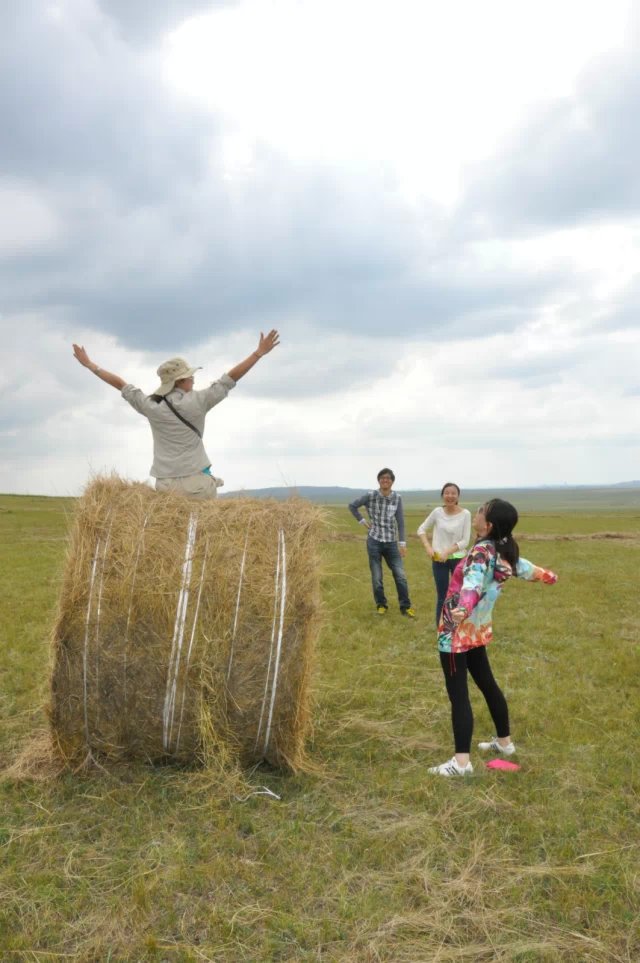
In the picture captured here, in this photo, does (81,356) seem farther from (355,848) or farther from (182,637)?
(355,848)

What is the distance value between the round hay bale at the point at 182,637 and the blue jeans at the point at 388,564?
628cm

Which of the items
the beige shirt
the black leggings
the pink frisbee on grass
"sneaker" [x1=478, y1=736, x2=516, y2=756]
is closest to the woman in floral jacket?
the black leggings

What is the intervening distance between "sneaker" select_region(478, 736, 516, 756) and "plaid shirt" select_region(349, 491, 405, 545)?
18.5 feet

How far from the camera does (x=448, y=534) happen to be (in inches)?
388

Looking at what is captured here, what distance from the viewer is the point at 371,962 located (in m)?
3.50

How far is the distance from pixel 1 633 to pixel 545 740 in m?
8.32

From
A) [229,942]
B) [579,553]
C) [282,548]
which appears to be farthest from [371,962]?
[579,553]

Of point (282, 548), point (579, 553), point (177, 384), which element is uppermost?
point (177, 384)

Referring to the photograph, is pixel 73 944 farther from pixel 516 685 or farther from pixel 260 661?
pixel 516 685

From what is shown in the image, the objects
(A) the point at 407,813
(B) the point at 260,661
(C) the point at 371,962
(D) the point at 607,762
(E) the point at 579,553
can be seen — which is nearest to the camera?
(C) the point at 371,962

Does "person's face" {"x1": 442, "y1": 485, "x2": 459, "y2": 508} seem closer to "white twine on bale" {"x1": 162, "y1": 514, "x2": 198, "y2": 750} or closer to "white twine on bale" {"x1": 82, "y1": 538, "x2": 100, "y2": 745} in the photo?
"white twine on bale" {"x1": 162, "y1": 514, "x2": 198, "y2": 750}

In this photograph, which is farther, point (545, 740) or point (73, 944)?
point (545, 740)

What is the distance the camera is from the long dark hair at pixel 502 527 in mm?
5633

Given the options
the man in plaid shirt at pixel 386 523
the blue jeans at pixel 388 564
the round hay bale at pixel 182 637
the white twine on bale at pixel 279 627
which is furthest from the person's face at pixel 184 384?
the blue jeans at pixel 388 564
